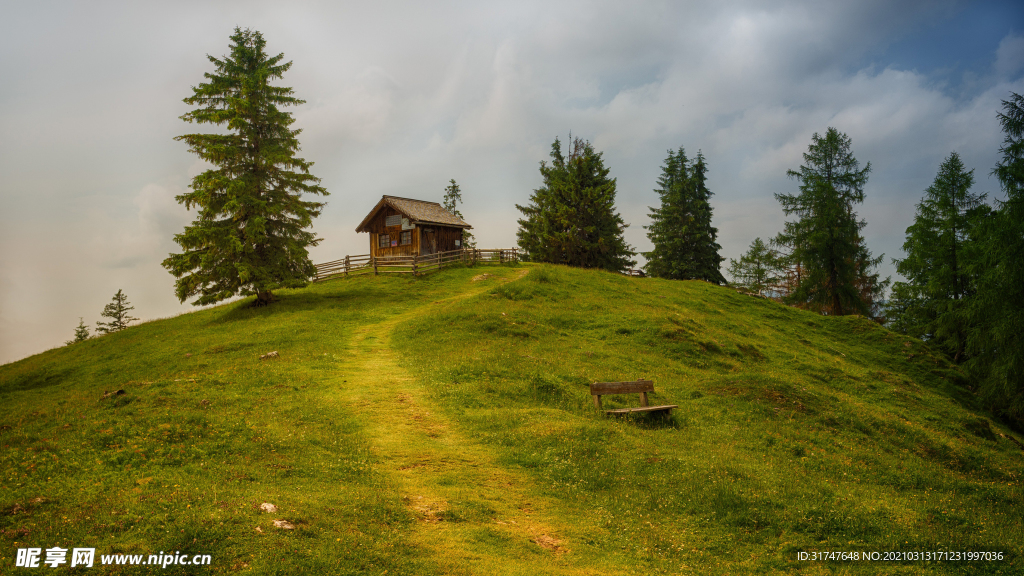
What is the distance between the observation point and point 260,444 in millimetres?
12016

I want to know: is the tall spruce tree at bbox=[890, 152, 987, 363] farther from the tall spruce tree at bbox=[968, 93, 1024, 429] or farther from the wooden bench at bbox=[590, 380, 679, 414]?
the wooden bench at bbox=[590, 380, 679, 414]

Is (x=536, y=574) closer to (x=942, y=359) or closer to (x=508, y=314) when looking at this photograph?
(x=508, y=314)

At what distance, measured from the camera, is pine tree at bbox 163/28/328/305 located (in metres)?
32.1

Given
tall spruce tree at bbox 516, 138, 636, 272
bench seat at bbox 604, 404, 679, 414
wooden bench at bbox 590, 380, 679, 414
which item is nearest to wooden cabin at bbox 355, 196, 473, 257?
tall spruce tree at bbox 516, 138, 636, 272

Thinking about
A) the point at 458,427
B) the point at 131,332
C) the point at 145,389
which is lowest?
the point at 458,427

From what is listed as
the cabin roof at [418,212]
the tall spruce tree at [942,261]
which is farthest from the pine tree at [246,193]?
the tall spruce tree at [942,261]

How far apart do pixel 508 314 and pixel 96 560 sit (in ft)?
74.2

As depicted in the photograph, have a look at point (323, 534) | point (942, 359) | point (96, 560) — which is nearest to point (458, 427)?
point (323, 534)

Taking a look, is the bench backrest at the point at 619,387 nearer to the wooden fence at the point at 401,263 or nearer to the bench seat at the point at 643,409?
the bench seat at the point at 643,409

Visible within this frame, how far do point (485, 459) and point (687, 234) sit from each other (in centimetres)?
4691

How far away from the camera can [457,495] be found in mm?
10562

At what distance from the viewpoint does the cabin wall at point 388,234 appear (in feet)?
155

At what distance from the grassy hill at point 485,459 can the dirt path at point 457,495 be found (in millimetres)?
63

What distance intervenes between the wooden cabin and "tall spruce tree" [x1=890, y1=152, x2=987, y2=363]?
3843 centimetres
